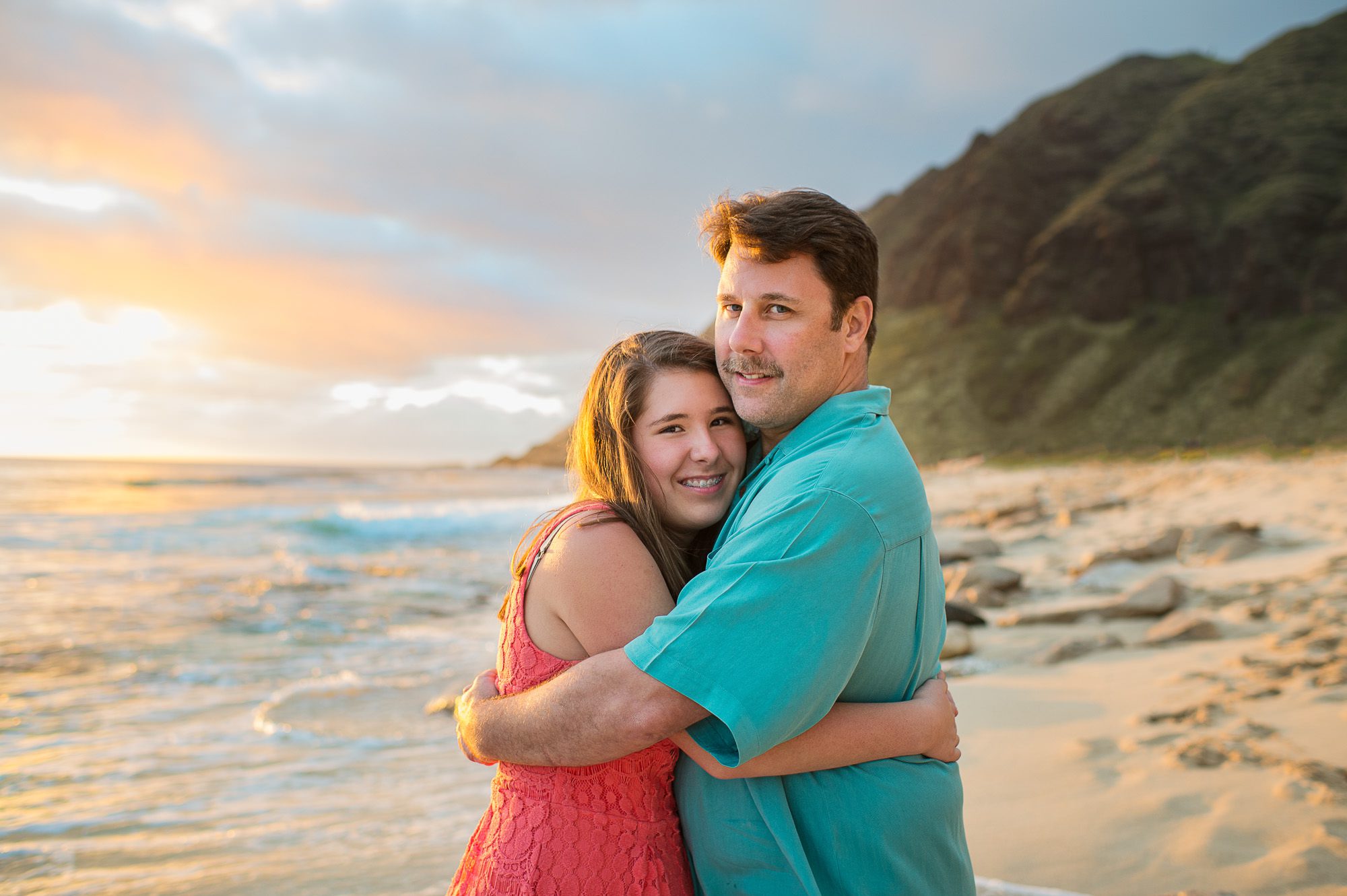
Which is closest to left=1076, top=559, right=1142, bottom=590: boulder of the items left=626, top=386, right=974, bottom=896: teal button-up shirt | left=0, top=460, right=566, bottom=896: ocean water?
left=0, top=460, right=566, bottom=896: ocean water

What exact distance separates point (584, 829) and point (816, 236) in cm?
163

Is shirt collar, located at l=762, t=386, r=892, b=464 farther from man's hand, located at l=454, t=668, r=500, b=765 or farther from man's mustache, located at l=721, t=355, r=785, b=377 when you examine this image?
man's hand, located at l=454, t=668, r=500, b=765

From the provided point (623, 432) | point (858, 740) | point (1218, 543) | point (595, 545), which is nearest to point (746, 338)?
point (623, 432)

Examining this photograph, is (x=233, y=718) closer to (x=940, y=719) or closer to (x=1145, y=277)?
(x=940, y=719)

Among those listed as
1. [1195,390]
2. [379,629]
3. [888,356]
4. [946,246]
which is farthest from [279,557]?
[946,246]

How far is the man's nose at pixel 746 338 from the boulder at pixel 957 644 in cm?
476

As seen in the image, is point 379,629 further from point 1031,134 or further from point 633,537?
point 1031,134

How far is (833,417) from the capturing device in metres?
2.22

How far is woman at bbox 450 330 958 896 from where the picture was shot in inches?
77.9

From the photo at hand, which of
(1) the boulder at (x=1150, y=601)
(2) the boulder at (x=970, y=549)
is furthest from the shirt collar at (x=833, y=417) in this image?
(2) the boulder at (x=970, y=549)

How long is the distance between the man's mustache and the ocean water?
5.90 feet

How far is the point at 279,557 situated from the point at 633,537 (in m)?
17.5

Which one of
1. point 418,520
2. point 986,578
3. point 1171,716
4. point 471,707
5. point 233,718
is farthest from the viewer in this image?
point 418,520

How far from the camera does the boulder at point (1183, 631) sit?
6.12 m
